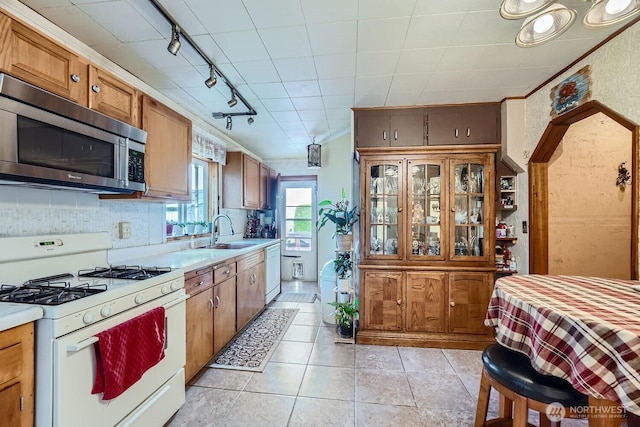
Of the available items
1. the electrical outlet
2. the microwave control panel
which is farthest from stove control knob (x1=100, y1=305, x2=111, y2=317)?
the electrical outlet

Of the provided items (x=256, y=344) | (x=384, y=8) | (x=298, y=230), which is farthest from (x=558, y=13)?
(x=298, y=230)

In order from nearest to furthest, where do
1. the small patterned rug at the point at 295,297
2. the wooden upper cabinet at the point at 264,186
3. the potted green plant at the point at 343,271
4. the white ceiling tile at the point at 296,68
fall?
the white ceiling tile at the point at 296,68
the potted green plant at the point at 343,271
the small patterned rug at the point at 295,297
the wooden upper cabinet at the point at 264,186

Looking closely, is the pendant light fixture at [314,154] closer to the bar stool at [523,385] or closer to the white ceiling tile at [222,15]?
the white ceiling tile at [222,15]

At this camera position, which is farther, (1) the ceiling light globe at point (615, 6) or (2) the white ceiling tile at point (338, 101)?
(2) the white ceiling tile at point (338, 101)

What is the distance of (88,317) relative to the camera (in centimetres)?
123

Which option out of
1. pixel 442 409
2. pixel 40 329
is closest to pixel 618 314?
pixel 442 409

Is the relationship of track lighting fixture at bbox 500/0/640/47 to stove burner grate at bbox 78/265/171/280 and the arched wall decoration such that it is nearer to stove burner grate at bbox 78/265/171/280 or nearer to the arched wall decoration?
the arched wall decoration

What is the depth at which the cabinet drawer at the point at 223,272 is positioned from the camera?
2.46 meters

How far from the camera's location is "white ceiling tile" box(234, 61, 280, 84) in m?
2.19

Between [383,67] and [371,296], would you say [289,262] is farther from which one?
[383,67]

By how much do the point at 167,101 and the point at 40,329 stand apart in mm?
2344

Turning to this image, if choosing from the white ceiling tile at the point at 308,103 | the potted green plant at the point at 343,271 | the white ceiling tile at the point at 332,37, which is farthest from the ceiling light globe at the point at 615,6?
the potted green plant at the point at 343,271

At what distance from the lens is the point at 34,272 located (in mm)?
1549

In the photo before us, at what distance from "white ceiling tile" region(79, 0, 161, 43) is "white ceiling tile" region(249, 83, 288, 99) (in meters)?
0.84
